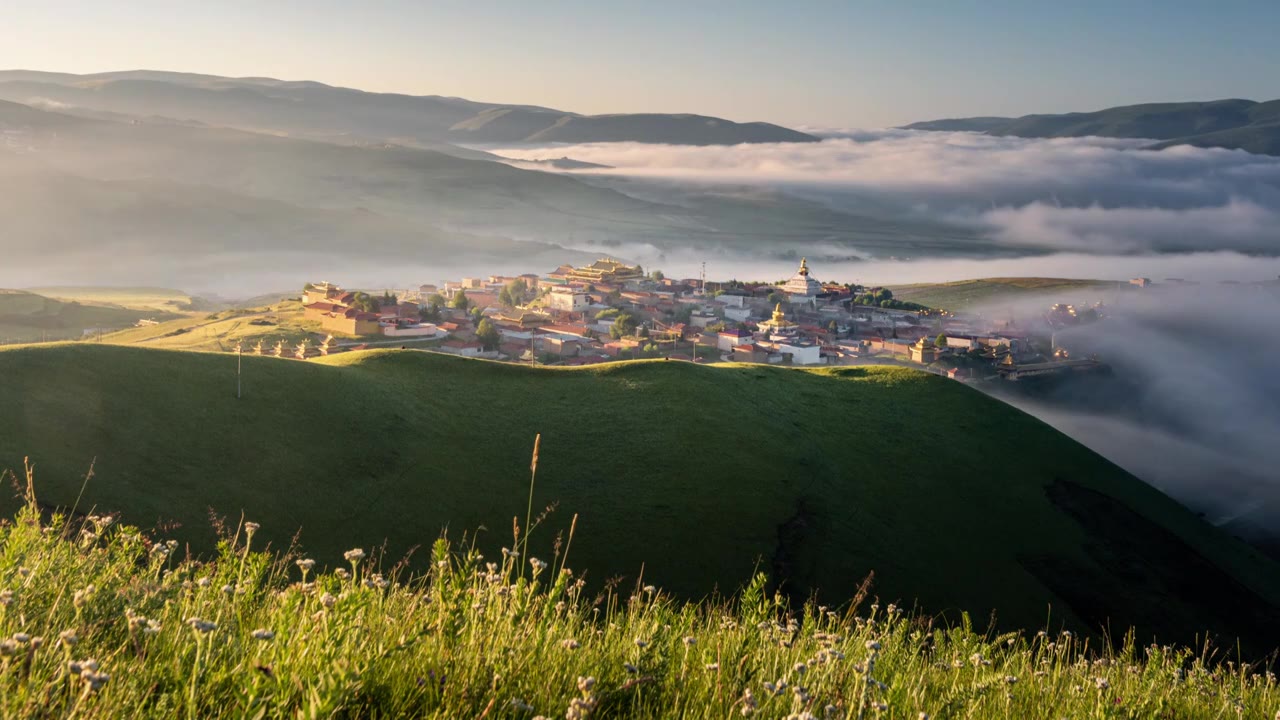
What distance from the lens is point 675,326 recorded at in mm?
89062

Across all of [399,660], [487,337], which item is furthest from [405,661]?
[487,337]

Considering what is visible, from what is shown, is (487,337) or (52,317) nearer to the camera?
(487,337)

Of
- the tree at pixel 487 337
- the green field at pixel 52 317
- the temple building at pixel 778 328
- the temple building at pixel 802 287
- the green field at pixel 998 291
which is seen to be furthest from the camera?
the green field at pixel 998 291

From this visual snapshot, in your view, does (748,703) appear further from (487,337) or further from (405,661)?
(487,337)

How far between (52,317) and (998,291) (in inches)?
6080

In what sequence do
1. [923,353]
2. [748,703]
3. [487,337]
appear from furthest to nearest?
[923,353] → [487,337] → [748,703]

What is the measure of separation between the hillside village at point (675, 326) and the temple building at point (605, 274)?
0.77 feet

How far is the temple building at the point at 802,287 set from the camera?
12569cm

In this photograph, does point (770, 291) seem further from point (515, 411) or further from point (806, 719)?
point (806, 719)

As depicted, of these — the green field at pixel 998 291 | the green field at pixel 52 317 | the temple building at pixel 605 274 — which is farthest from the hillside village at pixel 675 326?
the green field at pixel 998 291

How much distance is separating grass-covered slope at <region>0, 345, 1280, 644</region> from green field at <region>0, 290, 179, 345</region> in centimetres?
6765

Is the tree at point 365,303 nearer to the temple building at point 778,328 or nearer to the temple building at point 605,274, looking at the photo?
the temple building at point 778,328

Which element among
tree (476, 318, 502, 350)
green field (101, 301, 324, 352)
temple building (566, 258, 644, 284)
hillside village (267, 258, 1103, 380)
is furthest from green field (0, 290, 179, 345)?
temple building (566, 258, 644, 284)

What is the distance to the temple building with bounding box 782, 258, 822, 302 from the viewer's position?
12569cm
